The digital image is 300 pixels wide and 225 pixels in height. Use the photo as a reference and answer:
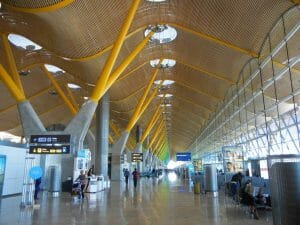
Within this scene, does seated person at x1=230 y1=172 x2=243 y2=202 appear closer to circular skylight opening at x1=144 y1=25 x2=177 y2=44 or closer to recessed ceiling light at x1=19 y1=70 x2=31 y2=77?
circular skylight opening at x1=144 y1=25 x2=177 y2=44

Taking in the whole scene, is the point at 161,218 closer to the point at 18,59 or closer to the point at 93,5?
the point at 93,5

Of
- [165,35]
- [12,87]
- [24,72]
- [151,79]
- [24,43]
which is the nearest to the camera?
[12,87]

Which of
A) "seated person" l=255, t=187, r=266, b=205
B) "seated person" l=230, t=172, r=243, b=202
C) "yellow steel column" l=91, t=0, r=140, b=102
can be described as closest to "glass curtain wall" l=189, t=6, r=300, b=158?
"seated person" l=230, t=172, r=243, b=202

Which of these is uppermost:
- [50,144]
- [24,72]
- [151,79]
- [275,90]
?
[24,72]

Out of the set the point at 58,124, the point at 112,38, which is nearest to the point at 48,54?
the point at 112,38

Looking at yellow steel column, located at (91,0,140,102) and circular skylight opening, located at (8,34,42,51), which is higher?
circular skylight opening, located at (8,34,42,51)

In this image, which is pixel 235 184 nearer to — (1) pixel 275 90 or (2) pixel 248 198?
(2) pixel 248 198

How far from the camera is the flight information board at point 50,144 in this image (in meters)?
14.2

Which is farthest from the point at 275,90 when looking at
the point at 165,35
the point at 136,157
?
the point at 136,157

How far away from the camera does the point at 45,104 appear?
131 feet

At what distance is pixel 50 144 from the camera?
47.0ft

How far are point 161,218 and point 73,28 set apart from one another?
11.6 m

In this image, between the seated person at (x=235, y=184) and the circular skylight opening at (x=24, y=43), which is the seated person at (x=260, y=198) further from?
the circular skylight opening at (x=24, y=43)

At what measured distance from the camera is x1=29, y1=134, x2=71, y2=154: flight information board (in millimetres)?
14250
